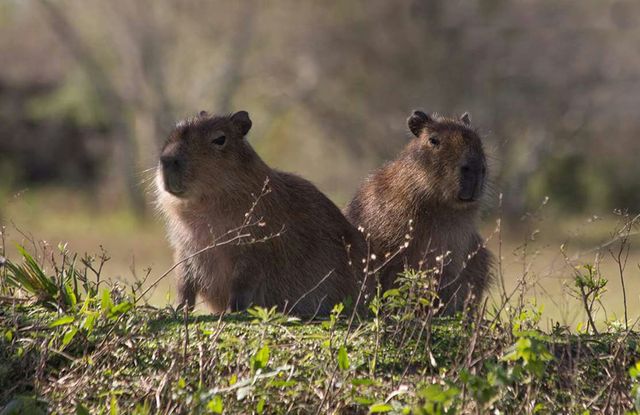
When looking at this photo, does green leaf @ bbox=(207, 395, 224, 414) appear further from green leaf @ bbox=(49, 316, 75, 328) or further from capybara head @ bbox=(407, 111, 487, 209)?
capybara head @ bbox=(407, 111, 487, 209)

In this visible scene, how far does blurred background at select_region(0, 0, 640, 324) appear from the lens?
21.9 m

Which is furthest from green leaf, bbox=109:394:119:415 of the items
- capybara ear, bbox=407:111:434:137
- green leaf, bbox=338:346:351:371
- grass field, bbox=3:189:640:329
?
grass field, bbox=3:189:640:329

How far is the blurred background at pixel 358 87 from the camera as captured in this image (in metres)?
21.9

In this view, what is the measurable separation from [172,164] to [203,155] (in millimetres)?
213

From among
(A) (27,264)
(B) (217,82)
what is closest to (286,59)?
(B) (217,82)

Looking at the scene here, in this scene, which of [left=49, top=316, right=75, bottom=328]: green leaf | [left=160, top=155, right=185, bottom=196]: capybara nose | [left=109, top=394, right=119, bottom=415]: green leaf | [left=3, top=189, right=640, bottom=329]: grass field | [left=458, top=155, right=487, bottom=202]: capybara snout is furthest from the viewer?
[left=3, top=189, right=640, bottom=329]: grass field

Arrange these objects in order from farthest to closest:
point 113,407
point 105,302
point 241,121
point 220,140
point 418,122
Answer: point 418,122 → point 241,121 → point 220,140 → point 105,302 → point 113,407

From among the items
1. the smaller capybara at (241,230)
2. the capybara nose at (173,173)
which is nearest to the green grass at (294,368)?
the smaller capybara at (241,230)

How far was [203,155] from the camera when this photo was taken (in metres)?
6.18

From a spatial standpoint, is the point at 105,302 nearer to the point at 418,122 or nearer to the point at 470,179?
the point at 470,179

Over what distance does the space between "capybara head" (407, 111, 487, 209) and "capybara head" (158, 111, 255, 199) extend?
1.17 metres

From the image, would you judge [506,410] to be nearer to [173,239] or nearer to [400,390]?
[400,390]

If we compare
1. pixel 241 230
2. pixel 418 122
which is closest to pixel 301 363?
pixel 241 230

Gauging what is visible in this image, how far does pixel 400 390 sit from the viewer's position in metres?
4.43
